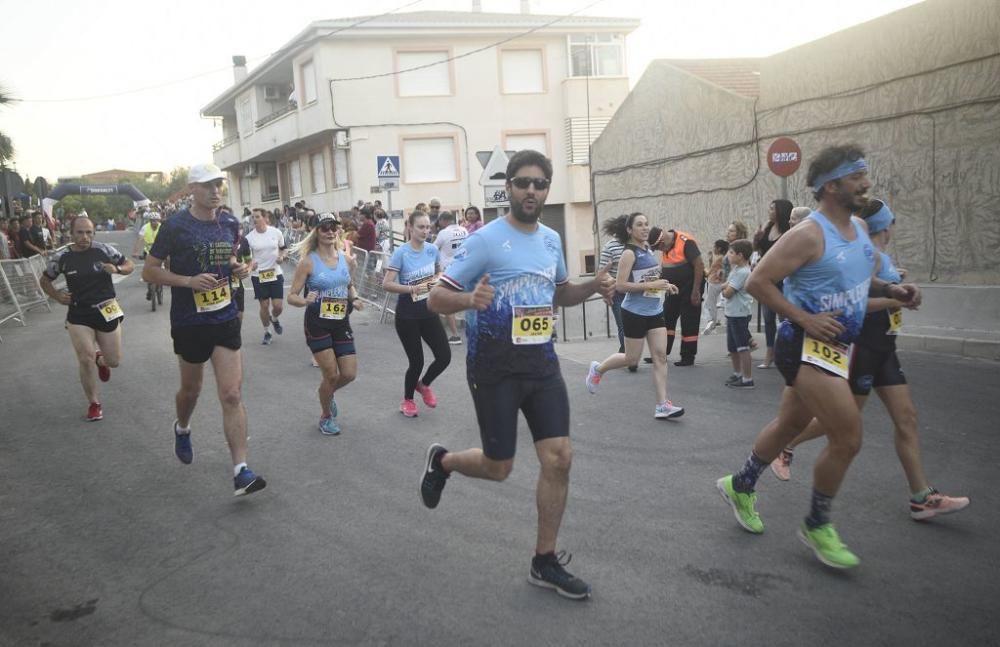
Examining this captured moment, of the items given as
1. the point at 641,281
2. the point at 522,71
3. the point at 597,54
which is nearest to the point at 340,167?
the point at 522,71

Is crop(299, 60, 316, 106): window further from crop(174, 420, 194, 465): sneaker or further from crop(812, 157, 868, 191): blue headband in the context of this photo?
crop(812, 157, 868, 191): blue headband

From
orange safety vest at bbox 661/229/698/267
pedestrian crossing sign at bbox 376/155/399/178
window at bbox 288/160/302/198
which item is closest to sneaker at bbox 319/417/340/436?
orange safety vest at bbox 661/229/698/267

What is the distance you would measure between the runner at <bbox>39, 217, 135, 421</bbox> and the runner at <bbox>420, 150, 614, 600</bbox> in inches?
216

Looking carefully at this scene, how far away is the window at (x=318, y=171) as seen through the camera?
35.9 m

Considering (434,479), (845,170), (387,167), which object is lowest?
(434,479)

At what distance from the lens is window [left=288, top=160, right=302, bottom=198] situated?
3956 cm

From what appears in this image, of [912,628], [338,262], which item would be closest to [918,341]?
[338,262]

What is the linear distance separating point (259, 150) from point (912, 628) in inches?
1583

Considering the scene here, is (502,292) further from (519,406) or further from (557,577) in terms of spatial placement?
(557,577)

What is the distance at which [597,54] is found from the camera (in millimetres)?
34000

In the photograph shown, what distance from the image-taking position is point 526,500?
5.28 m

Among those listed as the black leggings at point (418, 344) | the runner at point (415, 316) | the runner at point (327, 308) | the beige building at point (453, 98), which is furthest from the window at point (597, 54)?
the runner at point (327, 308)

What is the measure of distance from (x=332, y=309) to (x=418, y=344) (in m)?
1.01

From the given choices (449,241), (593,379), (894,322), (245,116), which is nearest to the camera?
(894,322)
